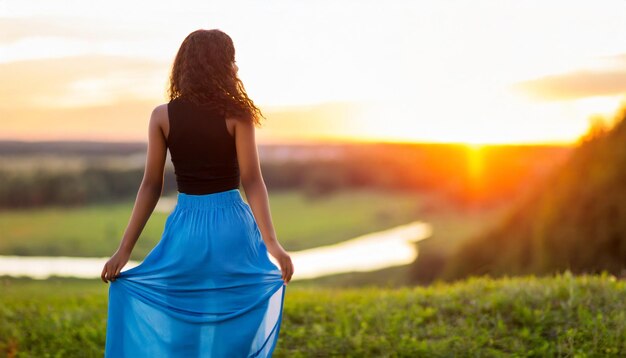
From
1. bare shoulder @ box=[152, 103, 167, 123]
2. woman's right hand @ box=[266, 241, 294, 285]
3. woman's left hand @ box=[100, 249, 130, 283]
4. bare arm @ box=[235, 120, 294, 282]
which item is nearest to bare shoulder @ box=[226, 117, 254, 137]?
bare arm @ box=[235, 120, 294, 282]

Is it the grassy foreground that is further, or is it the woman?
the grassy foreground

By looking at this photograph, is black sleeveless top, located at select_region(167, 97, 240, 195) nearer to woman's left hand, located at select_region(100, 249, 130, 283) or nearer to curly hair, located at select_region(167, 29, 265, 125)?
curly hair, located at select_region(167, 29, 265, 125)

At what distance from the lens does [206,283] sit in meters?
4.49

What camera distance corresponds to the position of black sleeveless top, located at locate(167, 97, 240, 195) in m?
4.36

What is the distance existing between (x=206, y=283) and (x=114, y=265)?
0.58 m

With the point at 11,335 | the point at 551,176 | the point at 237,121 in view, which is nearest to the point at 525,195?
the point at 551,176

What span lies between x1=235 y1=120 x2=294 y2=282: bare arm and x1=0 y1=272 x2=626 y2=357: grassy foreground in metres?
2.70

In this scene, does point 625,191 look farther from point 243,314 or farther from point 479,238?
point 243,314

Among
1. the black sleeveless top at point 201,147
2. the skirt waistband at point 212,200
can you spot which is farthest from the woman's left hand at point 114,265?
the black sleeveless top at point 201,147

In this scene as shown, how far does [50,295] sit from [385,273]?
13.8 m

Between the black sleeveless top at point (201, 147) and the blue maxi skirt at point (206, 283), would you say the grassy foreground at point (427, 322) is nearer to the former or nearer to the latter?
the blue maxi skirt at point (206, 283)

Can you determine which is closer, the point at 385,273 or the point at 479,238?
the point at 479,238

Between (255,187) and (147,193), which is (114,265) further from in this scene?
(255,187)

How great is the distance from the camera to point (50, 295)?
984cm
